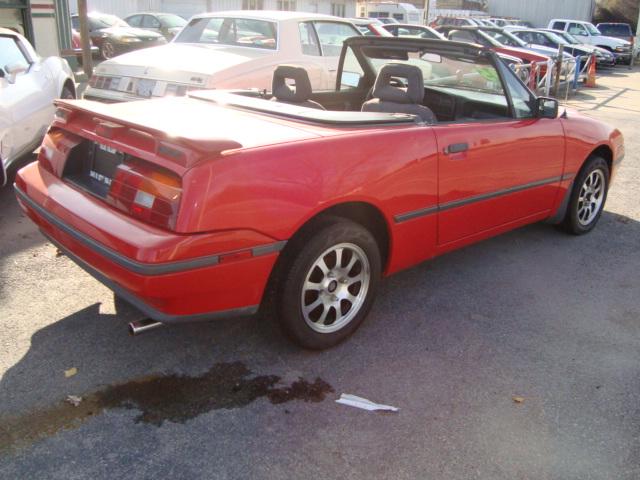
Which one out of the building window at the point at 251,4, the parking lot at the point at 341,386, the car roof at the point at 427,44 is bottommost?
the parking lot at the point at 341,386

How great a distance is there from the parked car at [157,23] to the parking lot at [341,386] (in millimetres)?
18531

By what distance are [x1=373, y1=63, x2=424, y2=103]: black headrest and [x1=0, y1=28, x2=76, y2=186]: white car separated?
3.17 meters

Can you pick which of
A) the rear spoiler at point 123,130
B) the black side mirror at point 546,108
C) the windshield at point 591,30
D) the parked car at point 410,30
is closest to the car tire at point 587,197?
the black side mirror at point 546,108

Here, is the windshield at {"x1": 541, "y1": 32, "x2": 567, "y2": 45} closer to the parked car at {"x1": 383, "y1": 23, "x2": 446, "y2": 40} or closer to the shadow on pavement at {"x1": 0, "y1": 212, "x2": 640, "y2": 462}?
the parked car at {"x1": 383, "y1": 23, "x2": 446, "y2": 40}

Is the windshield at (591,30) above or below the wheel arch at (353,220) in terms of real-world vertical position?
above

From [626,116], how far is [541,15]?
30.2m

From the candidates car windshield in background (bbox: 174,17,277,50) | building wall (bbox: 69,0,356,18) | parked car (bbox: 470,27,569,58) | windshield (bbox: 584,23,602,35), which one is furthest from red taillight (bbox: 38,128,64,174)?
windshield (bbox: 584,23,602,35)

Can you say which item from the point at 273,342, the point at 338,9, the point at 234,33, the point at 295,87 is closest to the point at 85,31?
the point at 234,33

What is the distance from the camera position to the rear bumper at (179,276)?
2.53 meters

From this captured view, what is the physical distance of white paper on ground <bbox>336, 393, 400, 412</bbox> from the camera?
9.13 feet

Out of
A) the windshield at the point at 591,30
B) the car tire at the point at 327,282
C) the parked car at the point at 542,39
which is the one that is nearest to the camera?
the car tire at the point at 327,282

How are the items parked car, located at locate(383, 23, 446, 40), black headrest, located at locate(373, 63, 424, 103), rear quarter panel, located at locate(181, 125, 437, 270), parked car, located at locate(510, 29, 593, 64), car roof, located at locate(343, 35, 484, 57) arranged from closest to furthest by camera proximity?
rear quarter panel, located at locate(181, 125, 437, 270)
black headrest, located at locate(373, 63, 424, 103)
car roof, located at locate(343, 35, 484, 57)
parked car, located at locate(383, 23, 446, 40)
parked car, located at locate(510, 29, 593, 64)

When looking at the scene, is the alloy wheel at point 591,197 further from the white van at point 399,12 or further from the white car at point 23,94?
the white van at point 399,12

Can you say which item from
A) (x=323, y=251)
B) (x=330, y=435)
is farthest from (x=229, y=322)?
(x=330, y=435)
